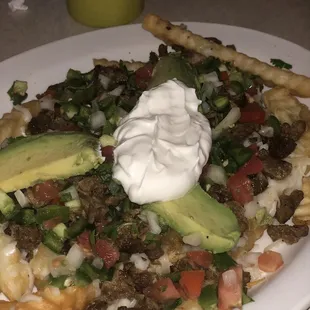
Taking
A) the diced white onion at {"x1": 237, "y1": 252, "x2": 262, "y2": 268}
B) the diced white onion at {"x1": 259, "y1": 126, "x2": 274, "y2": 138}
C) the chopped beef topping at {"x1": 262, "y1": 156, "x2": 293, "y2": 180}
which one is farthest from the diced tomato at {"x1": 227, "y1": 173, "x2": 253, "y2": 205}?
the diced white onion at {"x1": 259, "y1": 126, "x2": 274, "y2": 138}

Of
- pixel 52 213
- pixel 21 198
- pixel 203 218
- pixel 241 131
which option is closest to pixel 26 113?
pixel 21 198

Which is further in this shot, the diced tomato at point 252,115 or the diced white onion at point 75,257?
the diced tomato at point 252,115

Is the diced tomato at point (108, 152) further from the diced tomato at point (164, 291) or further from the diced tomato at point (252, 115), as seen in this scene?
the diced tomato at point (252, 115)

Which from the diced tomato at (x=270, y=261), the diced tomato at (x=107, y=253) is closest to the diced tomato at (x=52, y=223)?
the diced tomato at (x=107, y=253)

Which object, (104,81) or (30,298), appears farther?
(104,81)

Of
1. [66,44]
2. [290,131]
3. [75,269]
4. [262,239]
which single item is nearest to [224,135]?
[290,131]

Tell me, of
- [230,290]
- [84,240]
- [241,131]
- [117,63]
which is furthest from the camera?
[117,63]

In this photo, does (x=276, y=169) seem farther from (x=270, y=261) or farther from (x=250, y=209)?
(x=270, y=261)
